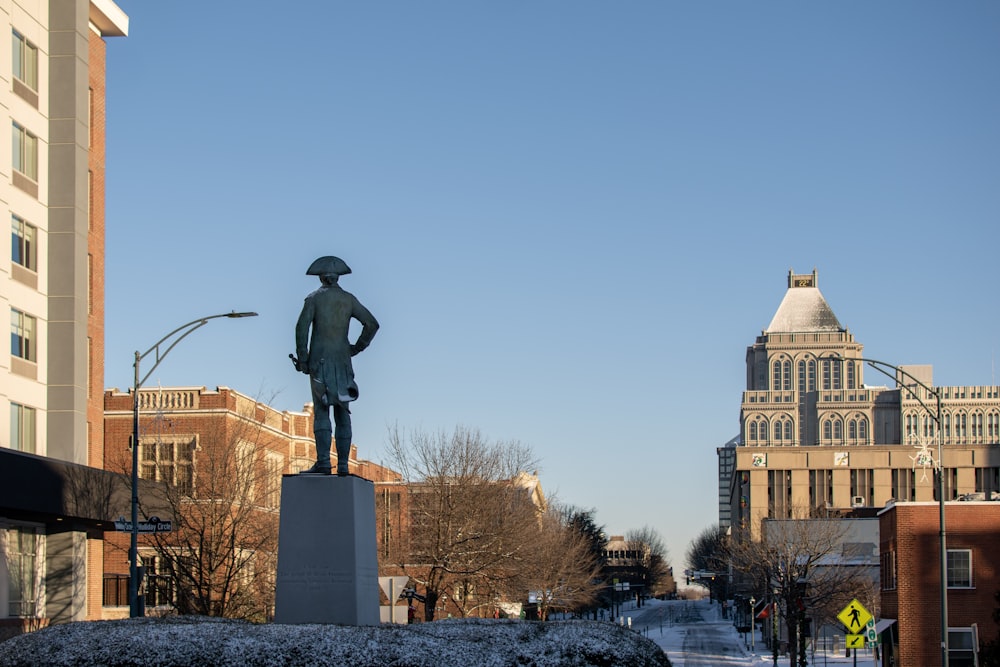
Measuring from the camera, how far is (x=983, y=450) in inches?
6964

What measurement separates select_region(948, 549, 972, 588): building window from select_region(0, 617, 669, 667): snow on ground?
32494 mm

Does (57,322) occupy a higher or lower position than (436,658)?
higher

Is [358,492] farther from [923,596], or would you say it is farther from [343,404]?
[923,596]

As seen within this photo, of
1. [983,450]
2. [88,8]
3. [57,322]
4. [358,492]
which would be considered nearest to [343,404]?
[358,492]

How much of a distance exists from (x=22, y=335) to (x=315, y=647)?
28.3 meters

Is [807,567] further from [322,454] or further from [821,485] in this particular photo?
[821,485]

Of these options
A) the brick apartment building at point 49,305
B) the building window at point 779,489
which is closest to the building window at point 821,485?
the building window at point 779,489

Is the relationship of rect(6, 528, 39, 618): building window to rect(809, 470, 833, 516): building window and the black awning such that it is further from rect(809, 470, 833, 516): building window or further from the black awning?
rect(809, 470, 833, 516): building window

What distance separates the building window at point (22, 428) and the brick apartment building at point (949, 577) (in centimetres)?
2852

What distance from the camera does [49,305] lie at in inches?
1673

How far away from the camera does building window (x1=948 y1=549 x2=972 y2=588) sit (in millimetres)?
45688

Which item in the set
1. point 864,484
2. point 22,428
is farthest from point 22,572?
point 864,484

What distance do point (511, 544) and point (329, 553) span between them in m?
34.0

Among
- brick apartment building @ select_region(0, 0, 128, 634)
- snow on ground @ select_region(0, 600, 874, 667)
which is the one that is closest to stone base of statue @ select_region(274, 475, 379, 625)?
snow on ground @ select_region(0, 600, 874, 667)
